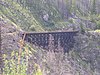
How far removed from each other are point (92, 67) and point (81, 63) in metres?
3.51

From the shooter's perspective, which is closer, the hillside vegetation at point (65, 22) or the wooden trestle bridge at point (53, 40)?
the wooden trestle bridge at point (53, 40)

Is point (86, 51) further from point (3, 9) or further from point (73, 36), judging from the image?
point (3, 9)

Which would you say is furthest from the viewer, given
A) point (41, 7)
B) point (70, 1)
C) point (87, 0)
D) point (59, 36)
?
point (87, 0)

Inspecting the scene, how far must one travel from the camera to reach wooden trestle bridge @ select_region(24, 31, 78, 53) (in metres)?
39.1

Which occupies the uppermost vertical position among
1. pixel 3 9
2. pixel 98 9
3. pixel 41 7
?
pixel 3 9

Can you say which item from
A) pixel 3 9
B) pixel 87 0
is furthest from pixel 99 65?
pixel 87 0

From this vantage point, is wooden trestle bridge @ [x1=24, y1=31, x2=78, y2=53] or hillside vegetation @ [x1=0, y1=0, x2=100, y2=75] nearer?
wooden trestle bridge @ [x1=24, y1=31, x2=78, y2=53]

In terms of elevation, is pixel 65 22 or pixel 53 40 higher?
pixel 53 40

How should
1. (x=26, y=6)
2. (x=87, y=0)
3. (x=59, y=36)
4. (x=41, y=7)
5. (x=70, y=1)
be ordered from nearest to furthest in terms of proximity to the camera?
(x=59, y=36), (x=26, y=6), (x=41, y=7), (x=70, y=1), (x=87, y=0)

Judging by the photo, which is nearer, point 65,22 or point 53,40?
point 53,40

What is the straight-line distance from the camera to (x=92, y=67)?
4819 cm

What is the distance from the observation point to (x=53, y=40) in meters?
42.8

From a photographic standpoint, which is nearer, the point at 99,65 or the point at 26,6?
the point at 99,65

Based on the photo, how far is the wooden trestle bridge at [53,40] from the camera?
39.1 metres
